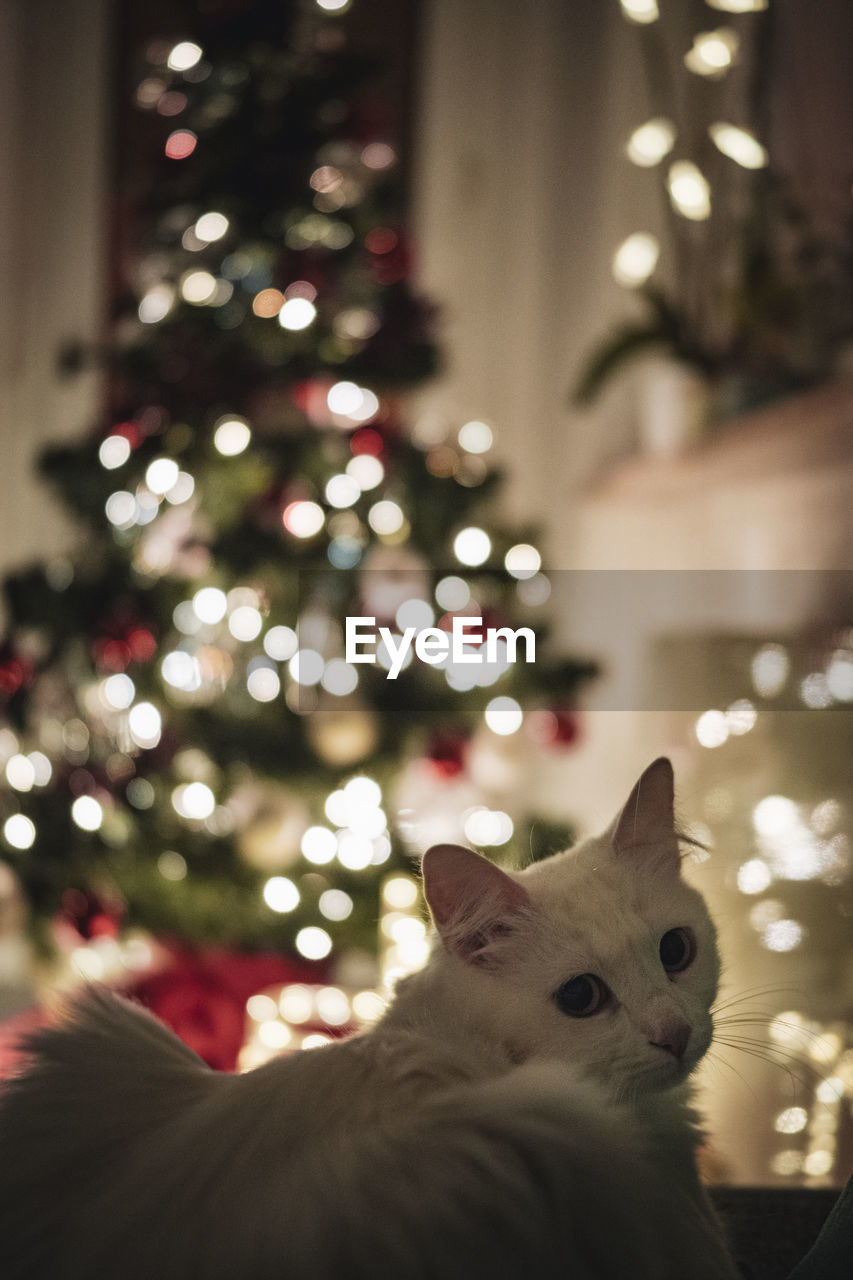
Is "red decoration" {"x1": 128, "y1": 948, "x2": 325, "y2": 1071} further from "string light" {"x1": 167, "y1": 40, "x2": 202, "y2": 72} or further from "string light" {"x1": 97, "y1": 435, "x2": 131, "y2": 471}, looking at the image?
"string light" {"x1": 167, "y1": 40, "x2": 202, "y2": 72}

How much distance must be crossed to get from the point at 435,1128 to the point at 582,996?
122 mm

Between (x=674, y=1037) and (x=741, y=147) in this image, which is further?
(x=741, y=147)

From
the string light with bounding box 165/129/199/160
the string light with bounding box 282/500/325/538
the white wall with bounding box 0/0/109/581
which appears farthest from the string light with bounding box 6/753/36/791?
the string light with bounding box 165/129/199/160

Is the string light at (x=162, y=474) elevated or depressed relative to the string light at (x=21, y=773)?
elevated

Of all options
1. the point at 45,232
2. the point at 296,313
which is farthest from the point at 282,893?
the point at 45,232

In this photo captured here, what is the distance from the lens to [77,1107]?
405 millimetres

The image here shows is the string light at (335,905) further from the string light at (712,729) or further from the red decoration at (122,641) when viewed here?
the string light at (712,729)

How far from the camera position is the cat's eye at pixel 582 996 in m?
0.46

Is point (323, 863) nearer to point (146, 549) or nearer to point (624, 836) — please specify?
point (146, 549)

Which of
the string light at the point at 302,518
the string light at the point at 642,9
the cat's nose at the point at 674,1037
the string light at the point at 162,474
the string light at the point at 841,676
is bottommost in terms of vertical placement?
the cat's nose at the point at 674,1037

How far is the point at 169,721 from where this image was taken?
1612 mm

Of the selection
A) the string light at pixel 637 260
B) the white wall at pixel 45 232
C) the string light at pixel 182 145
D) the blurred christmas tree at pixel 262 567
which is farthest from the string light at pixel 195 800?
the string light at pixel 637 260

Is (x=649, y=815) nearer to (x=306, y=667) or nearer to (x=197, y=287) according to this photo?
(x=306, y=667)

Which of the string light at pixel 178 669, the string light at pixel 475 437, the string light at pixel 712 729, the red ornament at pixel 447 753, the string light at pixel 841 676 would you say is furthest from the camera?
the string light at pixel 475 437
